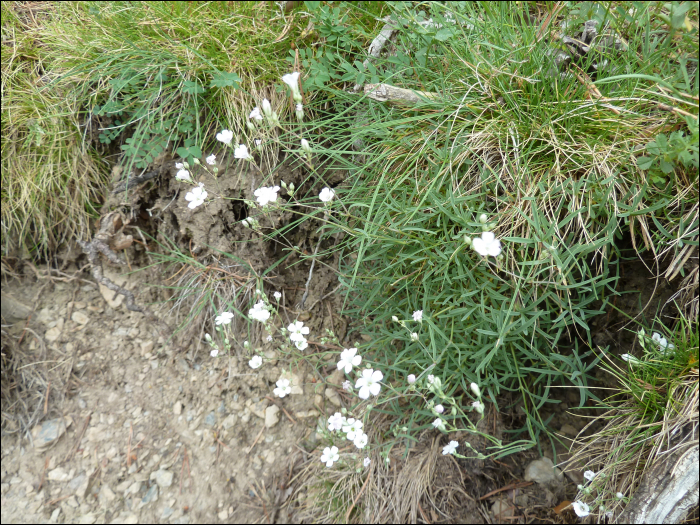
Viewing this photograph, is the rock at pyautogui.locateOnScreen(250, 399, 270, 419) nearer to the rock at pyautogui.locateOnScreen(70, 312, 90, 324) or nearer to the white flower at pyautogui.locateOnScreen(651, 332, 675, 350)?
the rock at pyautogui.locateOnScreen(70, 312, 90, 324)

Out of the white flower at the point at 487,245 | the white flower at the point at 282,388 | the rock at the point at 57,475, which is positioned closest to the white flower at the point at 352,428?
the white flower at the point at 282,388

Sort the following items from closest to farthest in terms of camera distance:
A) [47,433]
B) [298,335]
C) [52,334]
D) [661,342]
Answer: [661,342] < [298,335] < [47,433] < [52,334]

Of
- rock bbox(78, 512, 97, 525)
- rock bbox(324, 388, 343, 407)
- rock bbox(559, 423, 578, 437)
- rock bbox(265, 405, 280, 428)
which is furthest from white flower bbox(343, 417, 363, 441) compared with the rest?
rock bbox(78, 512, 97, 525)

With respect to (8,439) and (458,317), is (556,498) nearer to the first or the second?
(458,317)

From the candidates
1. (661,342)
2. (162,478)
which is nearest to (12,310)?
(162,478)

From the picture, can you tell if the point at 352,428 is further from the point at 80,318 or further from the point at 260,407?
the point at 80,318

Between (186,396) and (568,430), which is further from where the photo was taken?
(186,396)

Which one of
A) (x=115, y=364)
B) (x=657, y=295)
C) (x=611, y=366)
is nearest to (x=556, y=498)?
(x=611, y=366)

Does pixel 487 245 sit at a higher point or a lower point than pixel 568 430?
higher
